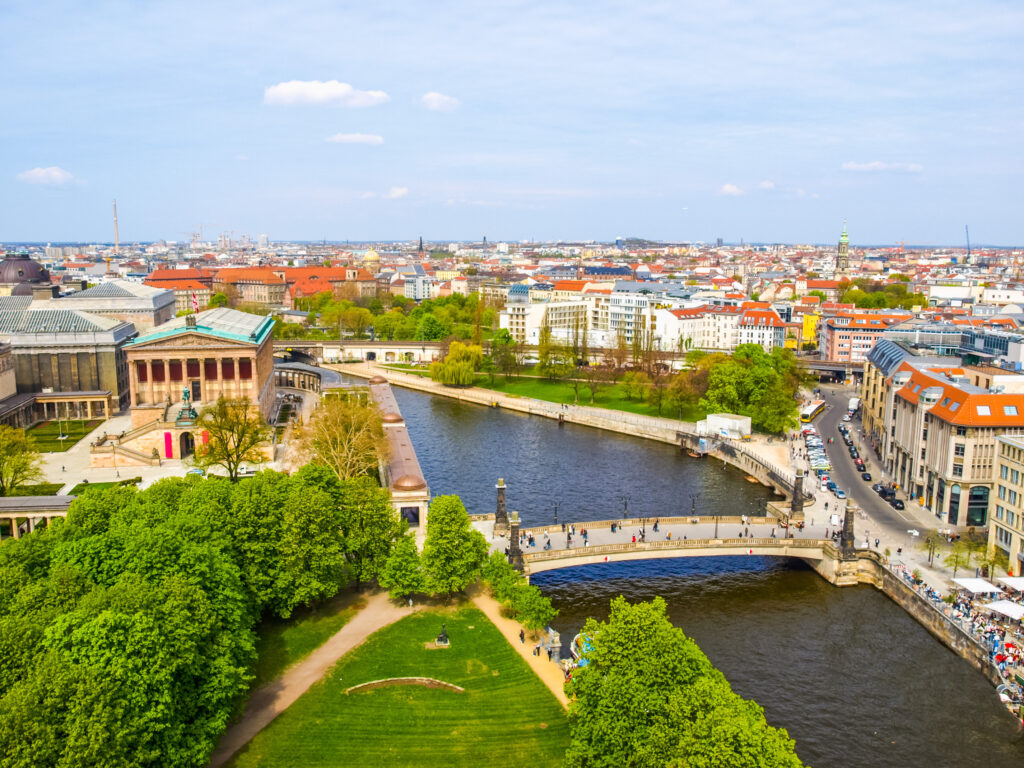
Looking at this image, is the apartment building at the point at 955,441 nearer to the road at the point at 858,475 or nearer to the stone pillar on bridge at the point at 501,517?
the road at the point at 858,475

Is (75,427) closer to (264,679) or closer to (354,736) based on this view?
(264,679)

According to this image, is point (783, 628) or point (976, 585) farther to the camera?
point (783, 628)

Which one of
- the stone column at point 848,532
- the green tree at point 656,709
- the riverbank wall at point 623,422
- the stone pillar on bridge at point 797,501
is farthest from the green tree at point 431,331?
the green tree at point 656,709

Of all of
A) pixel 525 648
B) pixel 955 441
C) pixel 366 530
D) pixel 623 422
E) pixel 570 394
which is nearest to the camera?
pixel 525 648

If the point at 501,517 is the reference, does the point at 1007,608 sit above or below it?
below

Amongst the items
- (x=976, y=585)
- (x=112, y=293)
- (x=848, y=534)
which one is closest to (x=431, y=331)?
(x=112, y=293)

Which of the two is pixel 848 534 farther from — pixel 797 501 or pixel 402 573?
pixel 402 573

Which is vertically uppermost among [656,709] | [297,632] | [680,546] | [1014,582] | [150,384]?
[150,384]
